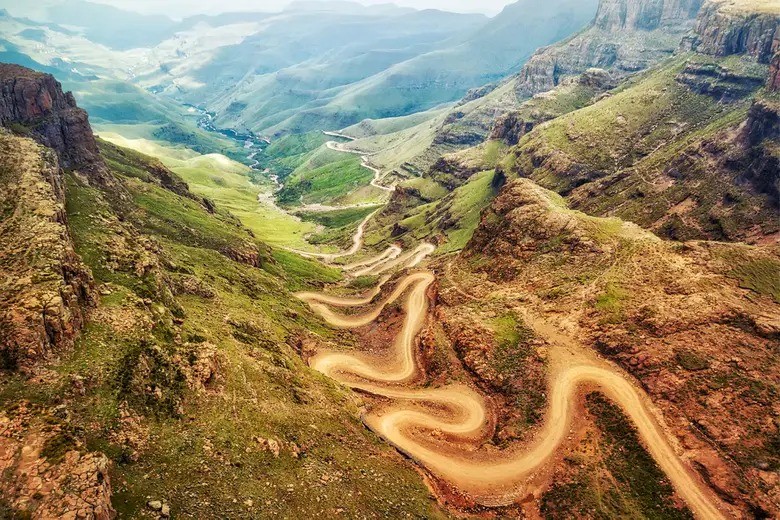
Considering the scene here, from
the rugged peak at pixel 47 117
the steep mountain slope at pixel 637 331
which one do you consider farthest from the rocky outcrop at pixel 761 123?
the rugged peak at pixel 47 117

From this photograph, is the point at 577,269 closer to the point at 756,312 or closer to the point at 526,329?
the point at 526,329

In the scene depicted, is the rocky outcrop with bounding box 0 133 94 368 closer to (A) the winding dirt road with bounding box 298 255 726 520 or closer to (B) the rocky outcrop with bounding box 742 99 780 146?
(A) the winding dirt road with bounding box 298 255 726 520

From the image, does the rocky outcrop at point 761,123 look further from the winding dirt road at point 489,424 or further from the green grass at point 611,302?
the winding dirt road at point 489,424

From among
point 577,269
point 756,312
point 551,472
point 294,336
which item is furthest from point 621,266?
point 294,336

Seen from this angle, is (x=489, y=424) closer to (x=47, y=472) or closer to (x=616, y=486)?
(x=616, y=486)

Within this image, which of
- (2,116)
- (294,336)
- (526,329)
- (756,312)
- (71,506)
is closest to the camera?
(71,506)

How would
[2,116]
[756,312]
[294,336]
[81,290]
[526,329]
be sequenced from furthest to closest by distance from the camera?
[2,116]
[294,336]
[526,329]
[756,312]
[81,290]

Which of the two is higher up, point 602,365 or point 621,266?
point 621,266

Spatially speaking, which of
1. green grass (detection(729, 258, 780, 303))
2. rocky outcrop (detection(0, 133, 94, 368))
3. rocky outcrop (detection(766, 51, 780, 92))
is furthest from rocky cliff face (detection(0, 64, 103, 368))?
rocky outcrop (detection(766, 51, 780, 92))
